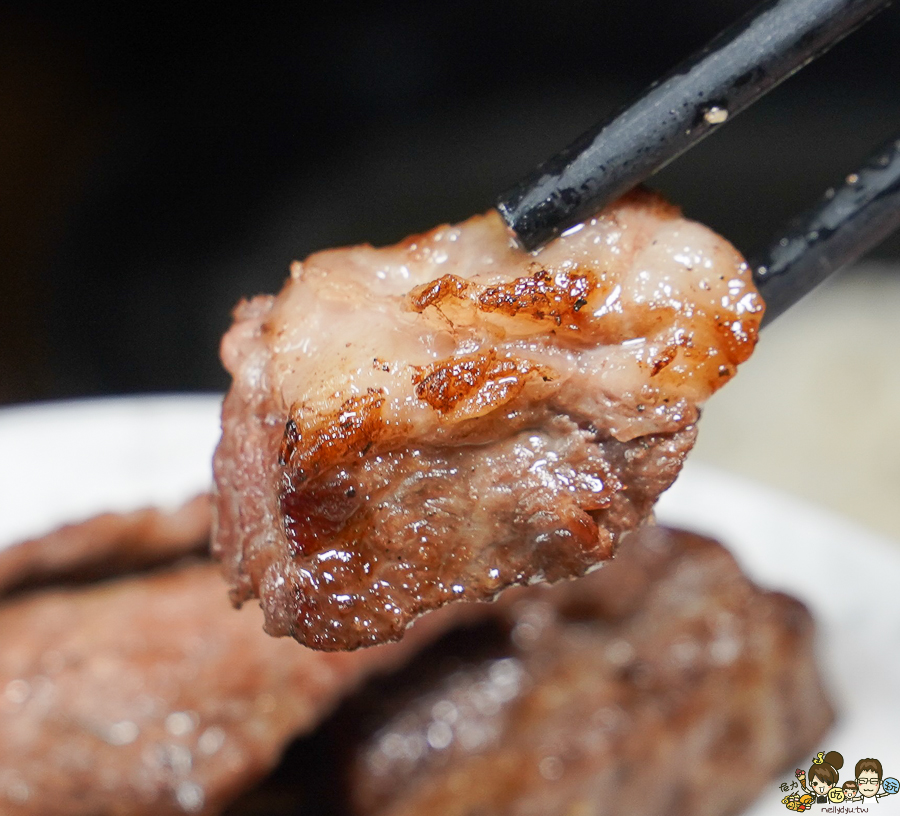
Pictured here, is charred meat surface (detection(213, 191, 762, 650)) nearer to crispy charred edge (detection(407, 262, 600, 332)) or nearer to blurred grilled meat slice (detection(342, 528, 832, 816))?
crispy charred edge (detection(407, 262, 600, 332))

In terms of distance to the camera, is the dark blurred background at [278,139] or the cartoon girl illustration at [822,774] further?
the dark blurred background at [278,139]

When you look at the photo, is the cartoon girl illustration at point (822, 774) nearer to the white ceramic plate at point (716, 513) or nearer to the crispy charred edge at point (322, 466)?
the white ceramic plate at point (716, 513)

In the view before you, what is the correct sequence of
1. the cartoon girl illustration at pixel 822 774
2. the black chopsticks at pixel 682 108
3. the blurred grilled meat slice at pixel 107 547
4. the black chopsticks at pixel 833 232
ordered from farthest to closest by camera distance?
the blurred grilled meat slice at pixel 107 547 < the cartoon girl illustration at pixel 822 774 < the black chopsticks at pixel 833 232 < the black chopsticks at pixel 682 108

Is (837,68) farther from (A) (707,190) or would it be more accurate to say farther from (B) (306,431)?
(B) (306,431)

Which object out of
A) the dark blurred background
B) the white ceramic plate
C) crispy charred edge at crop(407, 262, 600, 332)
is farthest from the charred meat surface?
the dark blurred background

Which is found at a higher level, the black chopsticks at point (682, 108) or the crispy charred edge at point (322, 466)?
the black chopsticks at point (682, 108)

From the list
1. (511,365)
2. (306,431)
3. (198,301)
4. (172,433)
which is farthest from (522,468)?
(198,301)

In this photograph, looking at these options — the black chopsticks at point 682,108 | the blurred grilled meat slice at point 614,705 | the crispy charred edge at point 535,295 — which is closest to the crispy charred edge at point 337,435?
the crispy charred edge at point 535,295

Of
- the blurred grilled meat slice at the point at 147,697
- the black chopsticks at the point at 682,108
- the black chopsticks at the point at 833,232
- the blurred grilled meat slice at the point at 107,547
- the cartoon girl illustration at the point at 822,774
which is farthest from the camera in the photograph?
the blurred grilled meat slice at the point at 107,547
